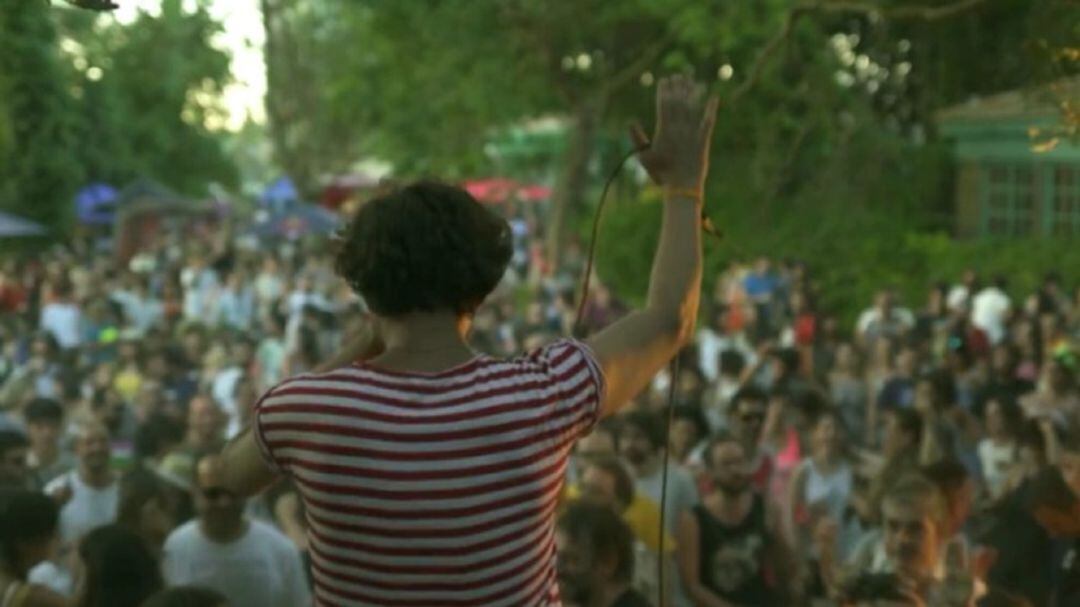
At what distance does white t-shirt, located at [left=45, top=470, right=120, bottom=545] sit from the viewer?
28.4 ft

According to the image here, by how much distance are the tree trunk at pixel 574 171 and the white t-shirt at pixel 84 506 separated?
866 inches

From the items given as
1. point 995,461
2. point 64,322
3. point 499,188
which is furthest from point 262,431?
point 499,188

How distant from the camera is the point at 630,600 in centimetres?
655

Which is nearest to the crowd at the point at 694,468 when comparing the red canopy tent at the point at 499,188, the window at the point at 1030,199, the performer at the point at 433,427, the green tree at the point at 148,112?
the performer at the point at 433,427

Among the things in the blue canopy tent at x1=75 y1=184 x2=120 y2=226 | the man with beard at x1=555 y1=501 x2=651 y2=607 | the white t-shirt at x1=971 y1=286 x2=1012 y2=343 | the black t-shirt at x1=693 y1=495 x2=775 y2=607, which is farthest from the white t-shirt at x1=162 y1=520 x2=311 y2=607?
the blue canopy tent at x1=75 y1=184 x2=120 y2=226

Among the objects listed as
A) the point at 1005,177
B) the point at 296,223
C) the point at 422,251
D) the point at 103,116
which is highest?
the point at 103,116

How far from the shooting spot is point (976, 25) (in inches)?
1209

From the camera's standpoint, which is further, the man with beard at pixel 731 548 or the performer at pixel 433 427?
the man with beard at pixel 731 548

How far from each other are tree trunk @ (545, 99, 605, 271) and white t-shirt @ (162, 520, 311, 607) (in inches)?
925

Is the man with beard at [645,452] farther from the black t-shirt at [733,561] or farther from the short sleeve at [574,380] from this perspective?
the short sleeve at [574,380]

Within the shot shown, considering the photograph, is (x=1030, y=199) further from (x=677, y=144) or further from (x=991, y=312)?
(x=677, y=144)

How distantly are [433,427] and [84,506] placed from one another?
606 cm

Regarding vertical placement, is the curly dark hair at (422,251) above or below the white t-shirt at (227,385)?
above

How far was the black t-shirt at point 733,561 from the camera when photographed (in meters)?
7.92
